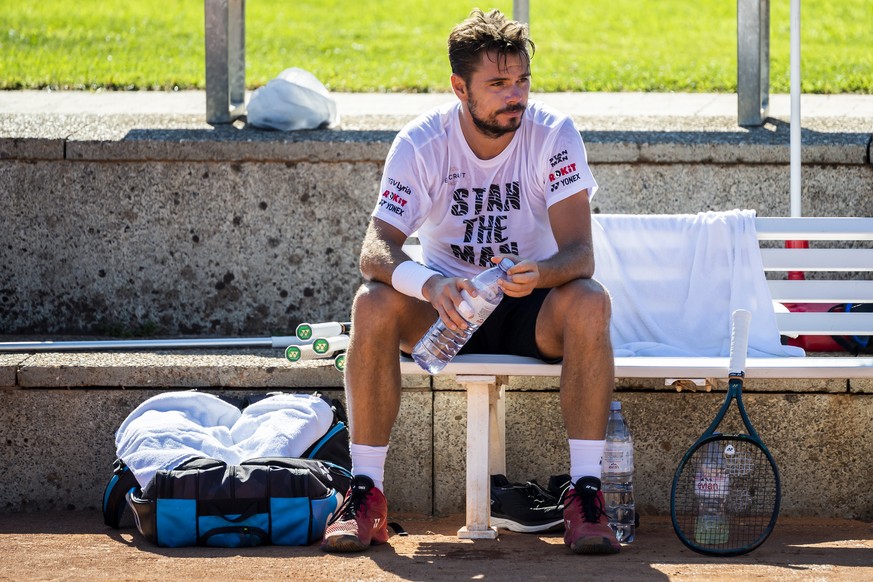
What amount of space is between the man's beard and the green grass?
12.9 feet

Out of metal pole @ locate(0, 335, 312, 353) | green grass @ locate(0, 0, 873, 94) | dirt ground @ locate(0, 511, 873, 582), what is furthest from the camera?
green grass @ locate(0, 0, 873, 94)

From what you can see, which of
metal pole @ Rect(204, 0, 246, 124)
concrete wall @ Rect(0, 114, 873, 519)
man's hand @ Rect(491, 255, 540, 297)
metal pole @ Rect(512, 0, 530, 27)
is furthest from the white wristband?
metal pole @ Rect(204, 0, 246, 124)

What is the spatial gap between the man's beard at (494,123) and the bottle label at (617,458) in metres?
1.11

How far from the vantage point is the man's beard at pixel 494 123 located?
4594 mm

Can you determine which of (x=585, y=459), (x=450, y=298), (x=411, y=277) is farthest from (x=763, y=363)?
(x=411, y=277)

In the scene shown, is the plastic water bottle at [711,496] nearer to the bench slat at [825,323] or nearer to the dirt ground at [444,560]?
the dirt ground at [444,560]

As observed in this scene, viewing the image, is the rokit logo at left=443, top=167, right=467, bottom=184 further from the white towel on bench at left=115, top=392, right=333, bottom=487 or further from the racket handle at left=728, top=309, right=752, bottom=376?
the racket handle at left=728, top=309, right=752, bottom=376

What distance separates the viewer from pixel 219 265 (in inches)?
238

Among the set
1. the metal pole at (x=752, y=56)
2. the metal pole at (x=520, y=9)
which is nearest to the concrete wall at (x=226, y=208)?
the metal pole at (x=752, y=56)

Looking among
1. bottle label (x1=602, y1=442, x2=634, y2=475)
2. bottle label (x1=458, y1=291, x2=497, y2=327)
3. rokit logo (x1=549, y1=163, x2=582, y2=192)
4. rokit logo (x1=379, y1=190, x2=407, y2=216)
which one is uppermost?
rokit logo (x1=549, y1=163, x2=582, y2=192)

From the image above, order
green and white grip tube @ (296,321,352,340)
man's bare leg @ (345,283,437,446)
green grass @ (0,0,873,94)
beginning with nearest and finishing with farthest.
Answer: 1. man's bare leg @ (345,283,437,446)
2. green and white grip tube @ (296,321,352,340)
3. green grass @ (0,0,873,94)

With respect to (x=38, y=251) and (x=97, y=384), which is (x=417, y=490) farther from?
(x=38, y=251)

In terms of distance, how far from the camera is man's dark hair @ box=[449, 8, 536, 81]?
15.0ft

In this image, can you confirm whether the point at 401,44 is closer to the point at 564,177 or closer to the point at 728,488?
the point at 564,177
